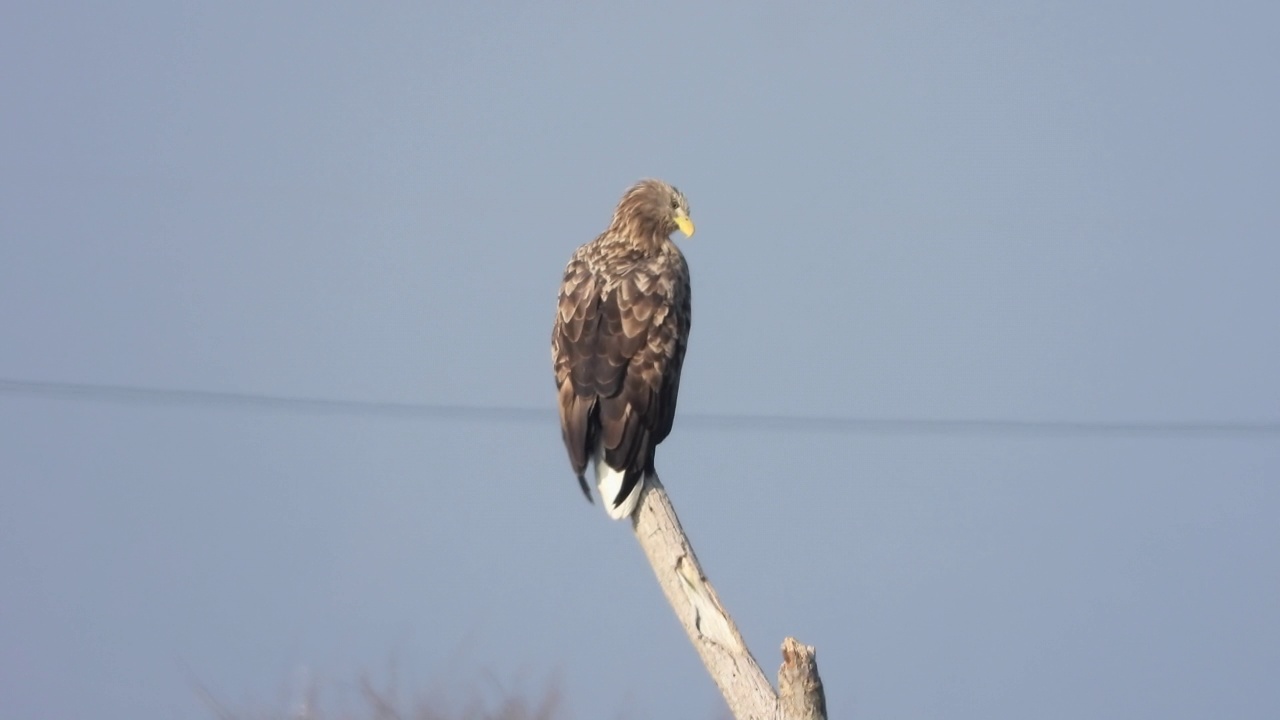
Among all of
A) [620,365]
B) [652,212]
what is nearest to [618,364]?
[620,365]

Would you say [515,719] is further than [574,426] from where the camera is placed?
Yes

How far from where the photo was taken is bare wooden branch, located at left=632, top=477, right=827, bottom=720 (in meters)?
5.83

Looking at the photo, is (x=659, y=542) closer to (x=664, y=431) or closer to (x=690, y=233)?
(x=664, y=431)

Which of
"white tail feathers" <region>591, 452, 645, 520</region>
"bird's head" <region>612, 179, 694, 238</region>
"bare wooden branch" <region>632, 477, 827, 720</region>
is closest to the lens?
"bare wooden branch" <region>632, 477, 827, 720</region>

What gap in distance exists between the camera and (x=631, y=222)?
8.23 m

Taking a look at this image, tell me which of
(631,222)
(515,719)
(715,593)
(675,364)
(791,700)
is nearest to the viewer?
(791,700)

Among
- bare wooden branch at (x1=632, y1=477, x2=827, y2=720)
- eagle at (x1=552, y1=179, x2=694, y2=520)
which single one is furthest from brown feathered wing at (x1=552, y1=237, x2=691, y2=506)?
bare wooden branch at (x1=632, y1=477, x2=827, y2=720)

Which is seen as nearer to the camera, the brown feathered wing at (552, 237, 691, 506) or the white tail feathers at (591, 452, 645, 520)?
the white tail feathers at (591, 452, 645, 520)

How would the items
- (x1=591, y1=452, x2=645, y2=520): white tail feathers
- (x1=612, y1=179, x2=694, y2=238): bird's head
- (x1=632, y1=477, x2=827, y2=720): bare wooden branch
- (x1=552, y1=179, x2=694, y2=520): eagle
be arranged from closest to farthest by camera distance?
1. (x1=632, y1=477, x2=827, y2=720): bare wooden branch
2. (x1=591, y1=452, x2=645, y2=520): white tail feathers
3. (x1=552, y1=179, x2=694, y2=520): eagle
4. (x1=612, y1=179, x2=694, y2=238): bird's head

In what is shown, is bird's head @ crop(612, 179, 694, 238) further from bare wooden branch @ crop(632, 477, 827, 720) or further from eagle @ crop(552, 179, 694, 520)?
bare wooden branch @ crop(632, 477, 827, 720)

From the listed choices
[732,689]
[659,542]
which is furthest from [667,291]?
[732,689]

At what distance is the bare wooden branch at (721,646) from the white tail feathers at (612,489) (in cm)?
15

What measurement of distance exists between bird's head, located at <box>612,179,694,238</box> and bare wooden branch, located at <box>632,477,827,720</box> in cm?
189

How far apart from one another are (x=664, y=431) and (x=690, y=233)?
1252mm
